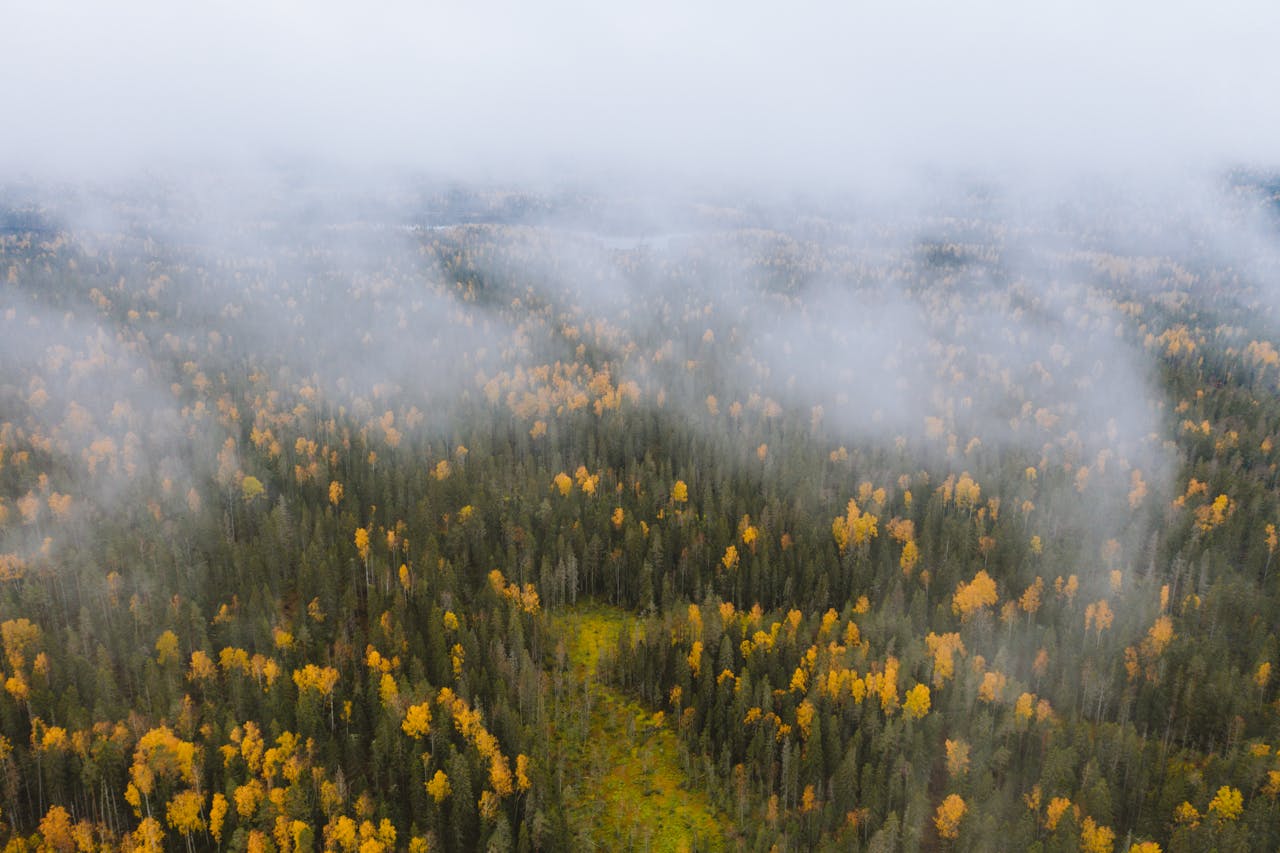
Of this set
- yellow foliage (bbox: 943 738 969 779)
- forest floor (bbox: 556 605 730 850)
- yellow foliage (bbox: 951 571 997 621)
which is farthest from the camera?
yellow foliage (bbox: 951 571 997 621)

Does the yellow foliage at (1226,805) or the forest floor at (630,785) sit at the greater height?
the yellow foliage at (1226,805)

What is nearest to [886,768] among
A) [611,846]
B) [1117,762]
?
[1117,762]

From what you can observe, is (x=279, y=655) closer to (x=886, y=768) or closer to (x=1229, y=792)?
(x=886, y=768)

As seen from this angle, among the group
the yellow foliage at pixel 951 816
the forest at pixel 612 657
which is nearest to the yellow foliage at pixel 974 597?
the forest at pixel 612 657

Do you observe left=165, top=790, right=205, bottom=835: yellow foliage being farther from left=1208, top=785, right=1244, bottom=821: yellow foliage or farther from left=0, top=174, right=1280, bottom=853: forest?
left=1208, top=785, right=1244, bottom=821: yellow foliage

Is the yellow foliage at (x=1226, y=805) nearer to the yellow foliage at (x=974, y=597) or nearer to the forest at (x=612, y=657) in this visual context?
the forest at (x=612, y=657)

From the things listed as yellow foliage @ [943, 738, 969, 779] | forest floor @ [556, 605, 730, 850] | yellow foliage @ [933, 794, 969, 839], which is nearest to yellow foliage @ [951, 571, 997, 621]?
yellow foliage @ [943, 738, 969, 779]

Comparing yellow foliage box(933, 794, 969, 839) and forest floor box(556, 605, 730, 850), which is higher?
yellow foliage box(933, 794, 969, 839)

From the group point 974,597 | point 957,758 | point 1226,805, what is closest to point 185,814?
point 957,758
